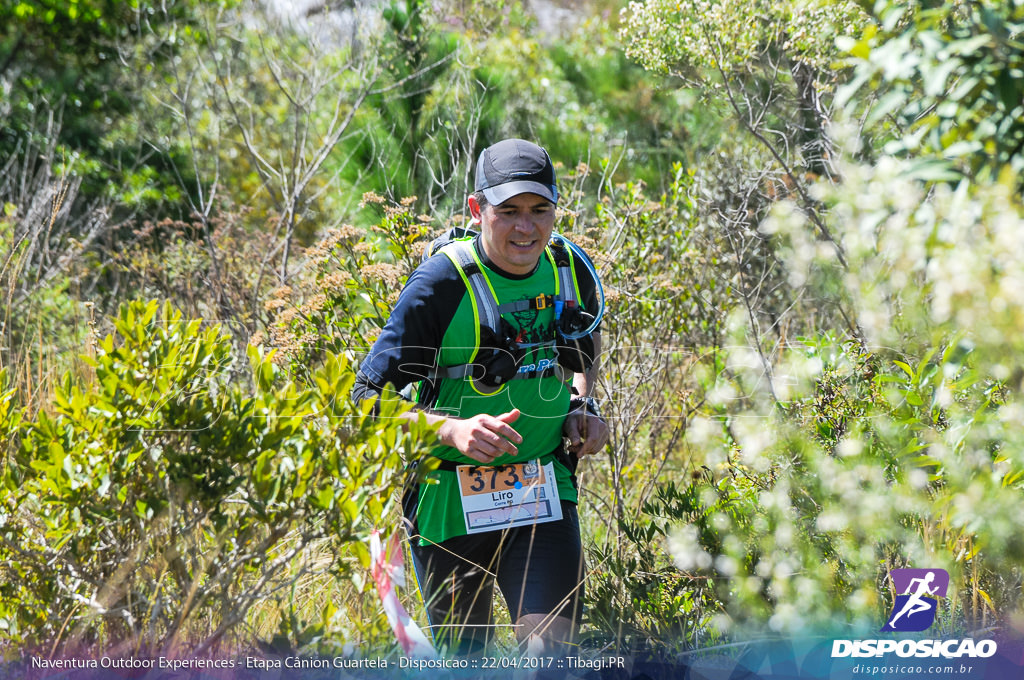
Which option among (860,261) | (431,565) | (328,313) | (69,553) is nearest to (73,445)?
(69,553)

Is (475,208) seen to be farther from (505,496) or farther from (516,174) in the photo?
(505,496)

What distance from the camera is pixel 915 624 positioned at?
87.4 inches

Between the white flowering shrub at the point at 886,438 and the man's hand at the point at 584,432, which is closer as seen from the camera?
the white flowering shrub at the point at 886,438

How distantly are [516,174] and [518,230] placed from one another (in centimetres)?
16

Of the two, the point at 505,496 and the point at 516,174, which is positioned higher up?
the point at 516,174

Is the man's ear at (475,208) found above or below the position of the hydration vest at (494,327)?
above

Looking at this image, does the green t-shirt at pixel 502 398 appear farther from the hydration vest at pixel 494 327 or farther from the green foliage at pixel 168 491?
the green foliage at pixel 168 491

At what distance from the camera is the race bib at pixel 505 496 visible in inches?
95.4

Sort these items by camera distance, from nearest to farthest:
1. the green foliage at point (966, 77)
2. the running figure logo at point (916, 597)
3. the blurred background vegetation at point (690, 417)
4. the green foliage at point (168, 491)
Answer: the green foliage at point (966, 77), the blurred background vegetation at point (690, 417), the green foliage at point (168, 491), the running figure logo at point (916, 597)

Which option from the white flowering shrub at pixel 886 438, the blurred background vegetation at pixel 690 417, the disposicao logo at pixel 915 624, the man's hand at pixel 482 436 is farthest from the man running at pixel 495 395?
the disposicao logo at pixel 915 624

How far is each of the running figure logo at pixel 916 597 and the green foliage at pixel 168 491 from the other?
1302 mm

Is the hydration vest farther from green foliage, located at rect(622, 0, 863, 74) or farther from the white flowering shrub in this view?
green foliage, located at rect(622, 0, 863, 74)

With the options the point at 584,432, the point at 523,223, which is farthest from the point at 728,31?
the point at 584,432

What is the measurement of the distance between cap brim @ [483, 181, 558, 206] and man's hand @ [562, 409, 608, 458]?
64cm
